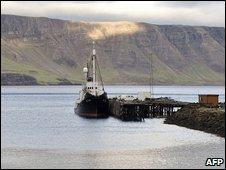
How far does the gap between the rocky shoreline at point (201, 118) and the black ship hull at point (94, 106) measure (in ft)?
57.4

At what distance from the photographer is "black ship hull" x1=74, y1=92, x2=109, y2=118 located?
128625 millimetres

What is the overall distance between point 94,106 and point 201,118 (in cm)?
3649

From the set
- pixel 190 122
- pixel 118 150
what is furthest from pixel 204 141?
pixel 190 122

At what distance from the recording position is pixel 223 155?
7006 centimetres

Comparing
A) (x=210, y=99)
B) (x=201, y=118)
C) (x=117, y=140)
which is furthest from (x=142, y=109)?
(x=117, y=140)

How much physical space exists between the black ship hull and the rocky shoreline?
17496mm

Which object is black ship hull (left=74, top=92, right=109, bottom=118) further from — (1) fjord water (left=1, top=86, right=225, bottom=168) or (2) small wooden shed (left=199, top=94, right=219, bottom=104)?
(2) small wooden shed (left=199, top=94, right=219, bottom=104)

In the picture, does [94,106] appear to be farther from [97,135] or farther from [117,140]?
[117,140]

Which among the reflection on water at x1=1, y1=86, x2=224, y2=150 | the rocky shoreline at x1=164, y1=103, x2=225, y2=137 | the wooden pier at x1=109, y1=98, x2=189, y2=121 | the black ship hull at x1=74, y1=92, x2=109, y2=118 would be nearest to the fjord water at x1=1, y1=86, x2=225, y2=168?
the reflection on water at x1=1, y1=86, x2=224, y2=150

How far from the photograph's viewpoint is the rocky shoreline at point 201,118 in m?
90.2

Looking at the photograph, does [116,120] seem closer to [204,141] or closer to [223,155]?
[204,141]

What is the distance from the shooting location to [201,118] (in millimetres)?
99312

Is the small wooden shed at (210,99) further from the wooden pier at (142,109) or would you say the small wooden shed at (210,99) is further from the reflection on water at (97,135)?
the reflection on water at (97,135)

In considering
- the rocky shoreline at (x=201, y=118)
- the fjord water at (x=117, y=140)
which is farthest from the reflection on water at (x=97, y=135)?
the rocky shoreline at (x=201, y=118)
